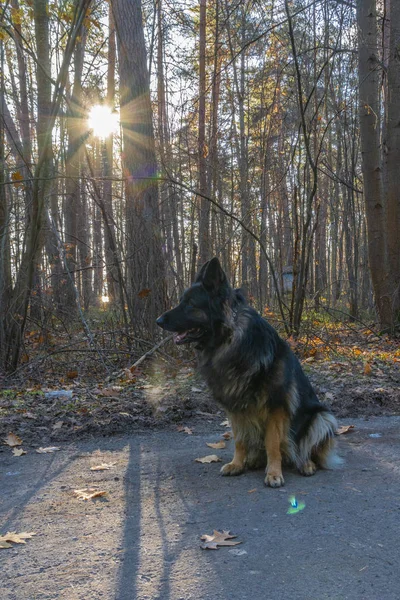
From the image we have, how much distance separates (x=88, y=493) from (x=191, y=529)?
107cm

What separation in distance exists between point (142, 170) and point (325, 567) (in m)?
8.23

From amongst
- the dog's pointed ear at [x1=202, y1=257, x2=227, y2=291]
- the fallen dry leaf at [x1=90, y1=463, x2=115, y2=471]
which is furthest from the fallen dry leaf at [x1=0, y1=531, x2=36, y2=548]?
the dog's pointed ear at [x1=202, y1=257, x2=227, y2=291]

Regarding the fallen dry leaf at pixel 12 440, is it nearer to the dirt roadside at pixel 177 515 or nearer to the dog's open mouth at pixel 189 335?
the dirt roadside at pixel 177 515

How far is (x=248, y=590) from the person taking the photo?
2.48 meters

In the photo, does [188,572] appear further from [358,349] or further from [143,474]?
[358,349]

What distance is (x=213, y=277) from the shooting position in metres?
4.29

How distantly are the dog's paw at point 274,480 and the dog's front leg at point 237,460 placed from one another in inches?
14.4

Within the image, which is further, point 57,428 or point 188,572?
point 57,428

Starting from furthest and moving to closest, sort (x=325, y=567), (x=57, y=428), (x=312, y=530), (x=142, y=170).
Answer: (x=142, y=170) → (x=57, y=428) → (x=312, y=530) → (x=325, y=567)

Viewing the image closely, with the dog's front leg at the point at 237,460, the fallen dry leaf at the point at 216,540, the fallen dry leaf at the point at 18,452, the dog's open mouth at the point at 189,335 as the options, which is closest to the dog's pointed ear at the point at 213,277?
the dog's open mouth at the point at 189,335

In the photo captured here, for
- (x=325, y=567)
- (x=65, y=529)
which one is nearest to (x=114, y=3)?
(x=65, y=529)

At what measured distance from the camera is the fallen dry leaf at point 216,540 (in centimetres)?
295

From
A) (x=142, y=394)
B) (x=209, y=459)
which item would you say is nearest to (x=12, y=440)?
(x=142, y=394)

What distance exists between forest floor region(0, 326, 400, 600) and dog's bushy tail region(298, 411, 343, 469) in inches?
5.5
